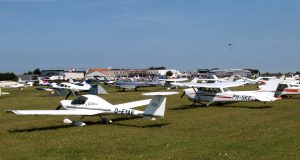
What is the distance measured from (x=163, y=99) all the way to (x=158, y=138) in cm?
286

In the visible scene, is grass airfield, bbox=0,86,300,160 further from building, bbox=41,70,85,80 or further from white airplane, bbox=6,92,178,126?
building, bbox=41,70,85,80

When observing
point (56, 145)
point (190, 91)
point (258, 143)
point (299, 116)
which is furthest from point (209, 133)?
point (190, 91)

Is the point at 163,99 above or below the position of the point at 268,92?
above

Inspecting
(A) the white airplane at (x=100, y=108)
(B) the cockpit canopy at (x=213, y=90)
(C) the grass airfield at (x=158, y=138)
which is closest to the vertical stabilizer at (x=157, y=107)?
(A) the white airplane at (x=100, y=108)

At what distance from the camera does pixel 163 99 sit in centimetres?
1617

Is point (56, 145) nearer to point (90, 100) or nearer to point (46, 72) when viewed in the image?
point (90, 100)

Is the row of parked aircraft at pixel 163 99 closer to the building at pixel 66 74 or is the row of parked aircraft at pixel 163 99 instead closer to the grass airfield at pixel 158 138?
the grass airfield at pixel 158 138

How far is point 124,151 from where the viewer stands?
11484 mm

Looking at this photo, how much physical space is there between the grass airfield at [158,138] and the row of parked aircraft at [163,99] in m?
0.65

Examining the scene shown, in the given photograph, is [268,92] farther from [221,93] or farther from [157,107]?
[157,107]

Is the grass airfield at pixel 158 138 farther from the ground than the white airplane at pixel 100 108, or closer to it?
closer to it

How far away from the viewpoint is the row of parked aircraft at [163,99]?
16297 millimetres

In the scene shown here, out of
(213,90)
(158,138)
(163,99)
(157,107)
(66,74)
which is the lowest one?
(66,74)

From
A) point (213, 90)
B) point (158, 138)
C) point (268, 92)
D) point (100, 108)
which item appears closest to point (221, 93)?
point (213, 90)
